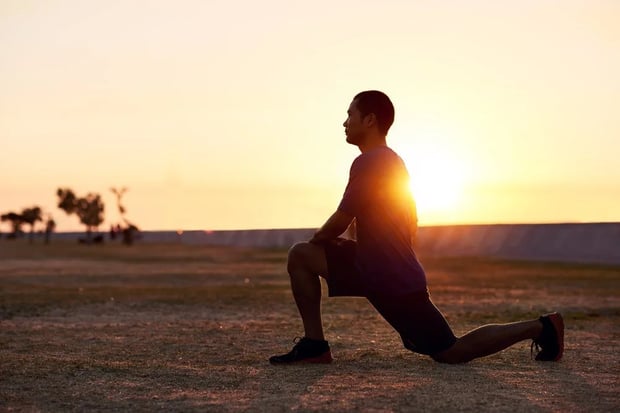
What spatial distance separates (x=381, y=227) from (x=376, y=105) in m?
0.83

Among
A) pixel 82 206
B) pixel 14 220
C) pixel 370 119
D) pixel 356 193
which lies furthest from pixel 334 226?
pixel 14 220

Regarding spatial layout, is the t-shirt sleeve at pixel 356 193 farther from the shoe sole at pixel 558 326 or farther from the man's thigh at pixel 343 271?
the shoe sole at pixel 558 326

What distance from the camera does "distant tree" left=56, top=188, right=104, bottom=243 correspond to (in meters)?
122

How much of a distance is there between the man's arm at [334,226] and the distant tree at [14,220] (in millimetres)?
145059

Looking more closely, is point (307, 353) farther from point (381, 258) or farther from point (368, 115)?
point (368, 115)

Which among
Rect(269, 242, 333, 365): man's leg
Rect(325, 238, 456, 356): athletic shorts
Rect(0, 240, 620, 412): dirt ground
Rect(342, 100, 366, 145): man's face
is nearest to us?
Rect(0, 240, 620, 412): dirt ground

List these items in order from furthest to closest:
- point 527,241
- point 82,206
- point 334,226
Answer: point 82,206 → point 527,241 → point 334,226

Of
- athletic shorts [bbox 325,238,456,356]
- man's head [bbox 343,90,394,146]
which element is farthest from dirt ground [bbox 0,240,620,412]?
man's head [bbox 343,90,394,146]

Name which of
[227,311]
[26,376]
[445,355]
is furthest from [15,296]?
[445,355]

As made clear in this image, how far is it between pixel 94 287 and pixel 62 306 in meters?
5.42

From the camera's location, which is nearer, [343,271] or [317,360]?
[343,271]

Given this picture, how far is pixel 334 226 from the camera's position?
6148 mm

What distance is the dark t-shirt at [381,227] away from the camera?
6047 mm

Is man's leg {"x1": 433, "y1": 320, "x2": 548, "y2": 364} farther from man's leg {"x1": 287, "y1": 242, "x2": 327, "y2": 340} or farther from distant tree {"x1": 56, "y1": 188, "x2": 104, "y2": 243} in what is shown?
distant tree {"x1": 56, "y1": 188, "x2": 104, "y2": 243}
